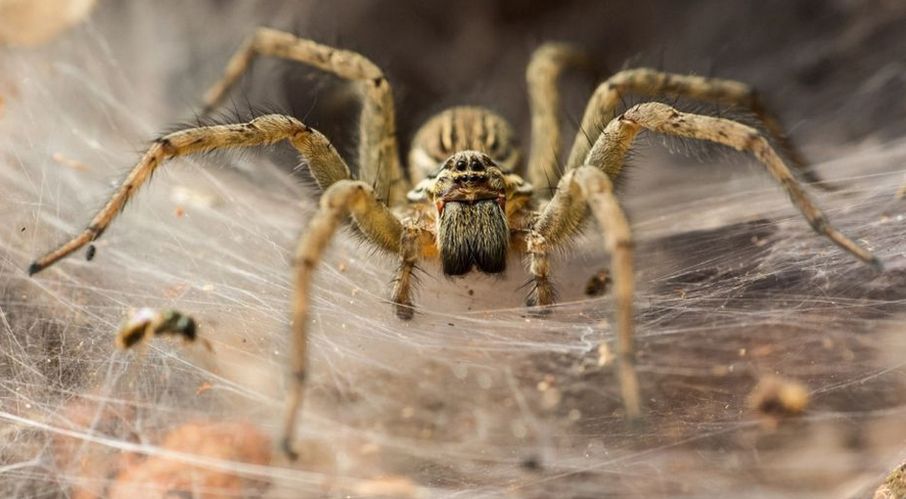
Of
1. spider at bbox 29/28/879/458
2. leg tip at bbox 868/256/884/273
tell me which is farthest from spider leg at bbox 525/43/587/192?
leg tip at bbox 868/256/884/273

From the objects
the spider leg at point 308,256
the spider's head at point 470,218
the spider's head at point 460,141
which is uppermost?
the spider's head at point 460,141

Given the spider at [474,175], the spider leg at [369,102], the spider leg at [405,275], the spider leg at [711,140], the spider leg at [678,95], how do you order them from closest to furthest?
the spider at [474,175] < the spider leg at [711,140] < the spider leg at [405,275] < the spider leg at [678,95] < the spider leg at [369,102]

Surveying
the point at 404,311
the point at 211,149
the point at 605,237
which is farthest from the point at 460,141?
the point at 605,237

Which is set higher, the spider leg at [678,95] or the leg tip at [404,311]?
the spider leg at [678,95]

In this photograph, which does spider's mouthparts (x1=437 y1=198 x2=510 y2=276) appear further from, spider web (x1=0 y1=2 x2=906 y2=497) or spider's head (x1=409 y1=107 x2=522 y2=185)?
spider's head (x1=409 y1=107 x2=522 y2=185)

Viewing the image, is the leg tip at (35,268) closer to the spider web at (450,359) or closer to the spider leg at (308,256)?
the spider web at (450,359)

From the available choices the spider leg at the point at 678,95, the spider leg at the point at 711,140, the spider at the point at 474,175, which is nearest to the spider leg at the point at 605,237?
the spider at the point at 474,175

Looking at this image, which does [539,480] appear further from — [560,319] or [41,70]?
[41,70]
